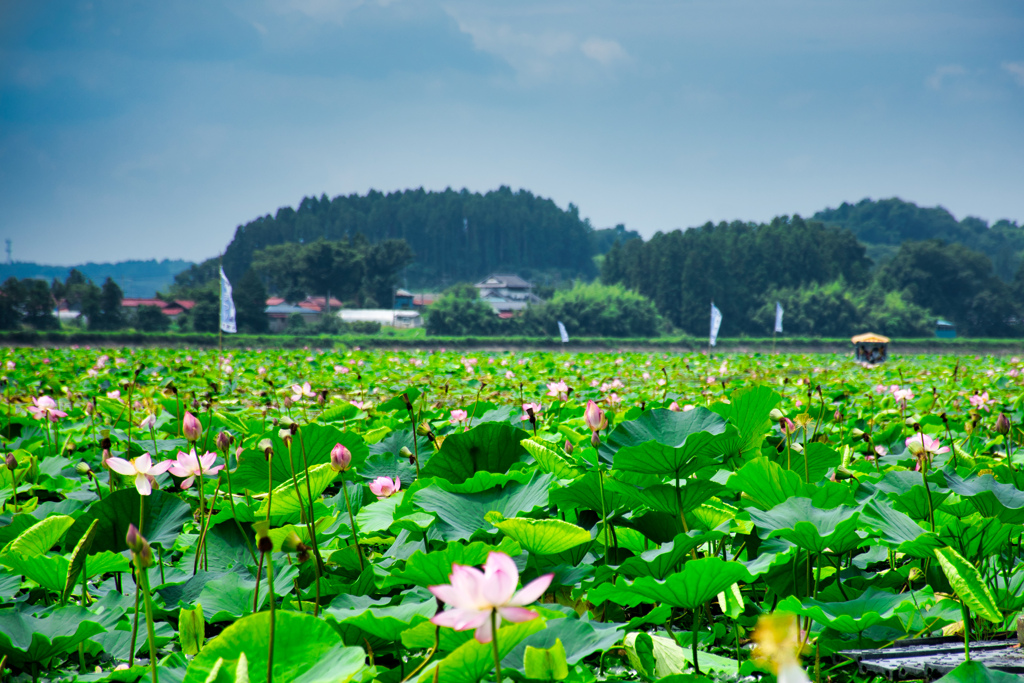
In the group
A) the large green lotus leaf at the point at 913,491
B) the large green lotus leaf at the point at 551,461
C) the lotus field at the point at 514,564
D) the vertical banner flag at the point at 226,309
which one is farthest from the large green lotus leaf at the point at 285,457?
the vertical banner flag at the point at 226,309

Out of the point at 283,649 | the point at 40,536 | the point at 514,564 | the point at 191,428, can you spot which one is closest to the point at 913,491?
the point at 514,564

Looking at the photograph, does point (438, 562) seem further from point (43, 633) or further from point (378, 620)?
point (43, 633)

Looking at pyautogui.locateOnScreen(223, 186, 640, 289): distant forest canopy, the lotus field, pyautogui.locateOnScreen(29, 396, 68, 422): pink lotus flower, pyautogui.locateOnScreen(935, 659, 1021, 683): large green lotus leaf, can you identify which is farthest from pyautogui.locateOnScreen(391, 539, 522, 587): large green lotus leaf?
pyautogui.locateOnScreen(223, 186, 640, 289): distant forest canopy

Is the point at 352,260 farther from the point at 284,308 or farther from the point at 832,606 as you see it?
the point at 832,606

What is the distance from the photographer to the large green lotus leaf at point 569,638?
0.71m

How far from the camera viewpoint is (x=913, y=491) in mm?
1045

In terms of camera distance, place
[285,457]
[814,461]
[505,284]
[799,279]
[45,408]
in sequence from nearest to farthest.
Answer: [285,457]
[814,461]
[45,408]
[799,279]
[505,284]

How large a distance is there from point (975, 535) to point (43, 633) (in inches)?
49.5

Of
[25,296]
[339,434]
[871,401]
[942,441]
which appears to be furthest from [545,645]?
[25,296]

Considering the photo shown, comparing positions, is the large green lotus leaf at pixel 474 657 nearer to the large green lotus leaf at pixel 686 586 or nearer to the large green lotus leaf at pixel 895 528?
the large green lotus leaf at pixel 686 586

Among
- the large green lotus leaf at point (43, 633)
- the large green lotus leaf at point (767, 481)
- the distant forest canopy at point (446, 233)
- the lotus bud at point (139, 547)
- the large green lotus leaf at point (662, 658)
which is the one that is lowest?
the large green lotus leaf at point (662, 658)

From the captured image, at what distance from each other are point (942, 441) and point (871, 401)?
5.64 ft

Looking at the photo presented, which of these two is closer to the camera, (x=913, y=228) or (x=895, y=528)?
(x=895, y=528)

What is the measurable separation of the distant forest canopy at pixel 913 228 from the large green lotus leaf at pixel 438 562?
3218 inches
